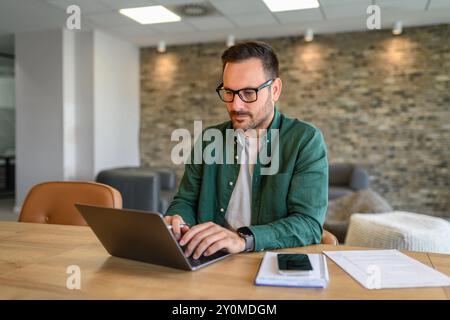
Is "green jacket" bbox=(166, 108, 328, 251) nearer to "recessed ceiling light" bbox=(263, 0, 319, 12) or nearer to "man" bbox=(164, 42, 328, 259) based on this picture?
"man" bbox=(164, 42, 328, 259)

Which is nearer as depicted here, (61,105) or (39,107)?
(61,105)

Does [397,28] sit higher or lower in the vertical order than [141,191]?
higher

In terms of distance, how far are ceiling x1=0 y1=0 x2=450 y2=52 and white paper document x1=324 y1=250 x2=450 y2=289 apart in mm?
4054

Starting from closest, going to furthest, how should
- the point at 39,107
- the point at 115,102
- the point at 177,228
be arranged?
1. the point at 177,228
2. the point at 39,107
3. the point at 115,102

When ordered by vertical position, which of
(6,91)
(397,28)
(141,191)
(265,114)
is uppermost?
(397,28)

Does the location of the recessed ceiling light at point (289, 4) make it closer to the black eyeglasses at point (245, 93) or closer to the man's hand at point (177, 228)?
the black eyeglasses at point (245, 93)

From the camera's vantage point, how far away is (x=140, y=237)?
935mm

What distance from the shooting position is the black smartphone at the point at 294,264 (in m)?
0.88

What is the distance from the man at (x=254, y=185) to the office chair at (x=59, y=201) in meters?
0.40

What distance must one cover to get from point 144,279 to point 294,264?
0.34 metres

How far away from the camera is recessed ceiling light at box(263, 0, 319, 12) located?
15.1 ft

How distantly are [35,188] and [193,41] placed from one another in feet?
17.4

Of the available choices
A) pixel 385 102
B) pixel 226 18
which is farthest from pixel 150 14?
pixel 385 102

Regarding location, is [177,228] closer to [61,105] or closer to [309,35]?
[61,105]
